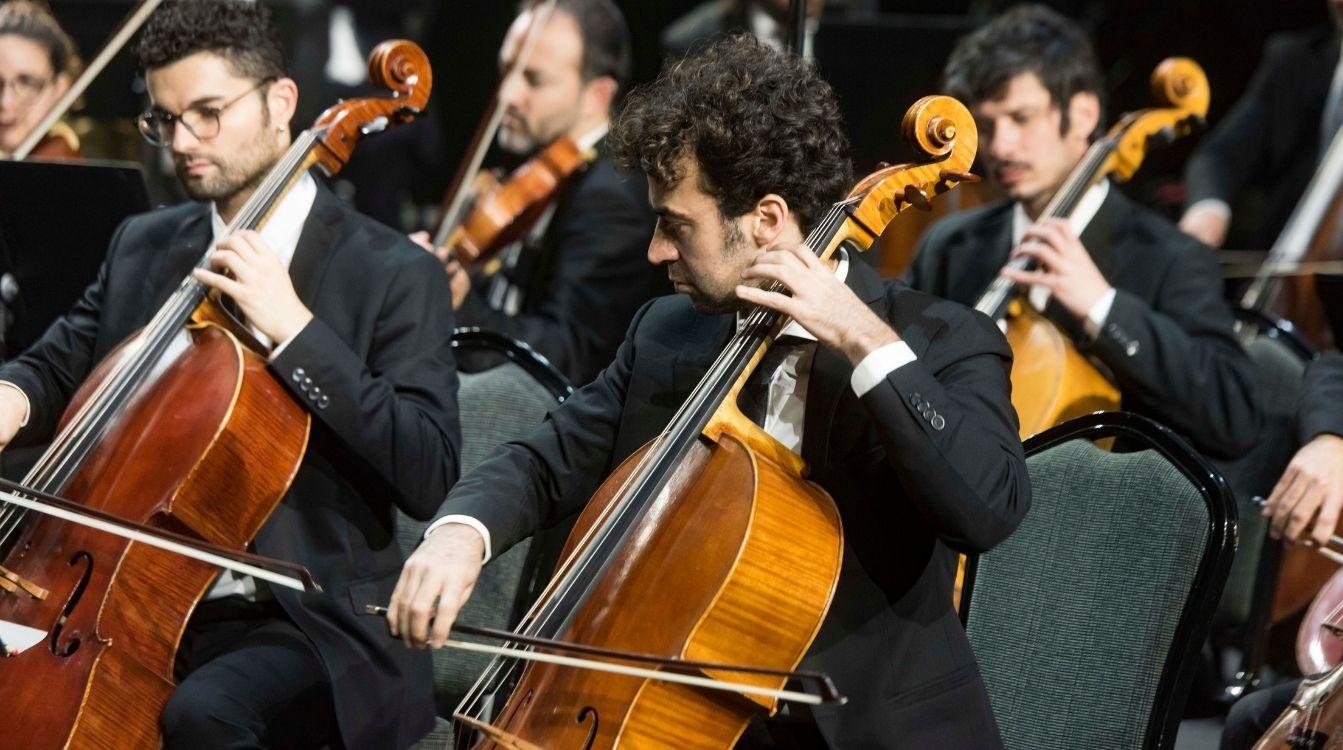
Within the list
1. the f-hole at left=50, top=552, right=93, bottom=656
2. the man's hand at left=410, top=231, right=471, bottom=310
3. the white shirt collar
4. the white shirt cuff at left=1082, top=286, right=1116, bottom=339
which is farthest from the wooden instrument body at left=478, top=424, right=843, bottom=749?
the man's hand at left=410, top=231, right=471, bottom=310

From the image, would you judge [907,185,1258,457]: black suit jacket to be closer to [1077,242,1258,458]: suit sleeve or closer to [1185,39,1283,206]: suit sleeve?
[1077,242,1258,458]: suit sleeve

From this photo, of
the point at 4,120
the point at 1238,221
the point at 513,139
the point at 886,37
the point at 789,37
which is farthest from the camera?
the point at 1238,221

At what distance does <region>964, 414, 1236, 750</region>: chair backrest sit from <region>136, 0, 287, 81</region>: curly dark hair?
1.40 m

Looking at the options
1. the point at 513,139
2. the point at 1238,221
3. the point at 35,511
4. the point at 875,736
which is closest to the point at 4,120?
the point at 513,139

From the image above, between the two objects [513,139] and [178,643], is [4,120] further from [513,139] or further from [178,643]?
[178,643]

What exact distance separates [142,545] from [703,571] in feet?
2.67

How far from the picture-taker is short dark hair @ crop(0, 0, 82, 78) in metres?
3.71

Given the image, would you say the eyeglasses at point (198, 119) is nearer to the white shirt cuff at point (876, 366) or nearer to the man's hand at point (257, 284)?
the man's hand at point (257, 284)

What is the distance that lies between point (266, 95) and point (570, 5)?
1.66 meters

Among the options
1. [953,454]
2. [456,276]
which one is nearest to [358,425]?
[953,454]

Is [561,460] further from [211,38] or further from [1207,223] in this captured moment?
[1207,223]

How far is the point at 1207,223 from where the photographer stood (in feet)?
14.1

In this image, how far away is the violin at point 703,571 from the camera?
5.79ft

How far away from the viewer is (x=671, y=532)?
6.19 ft
